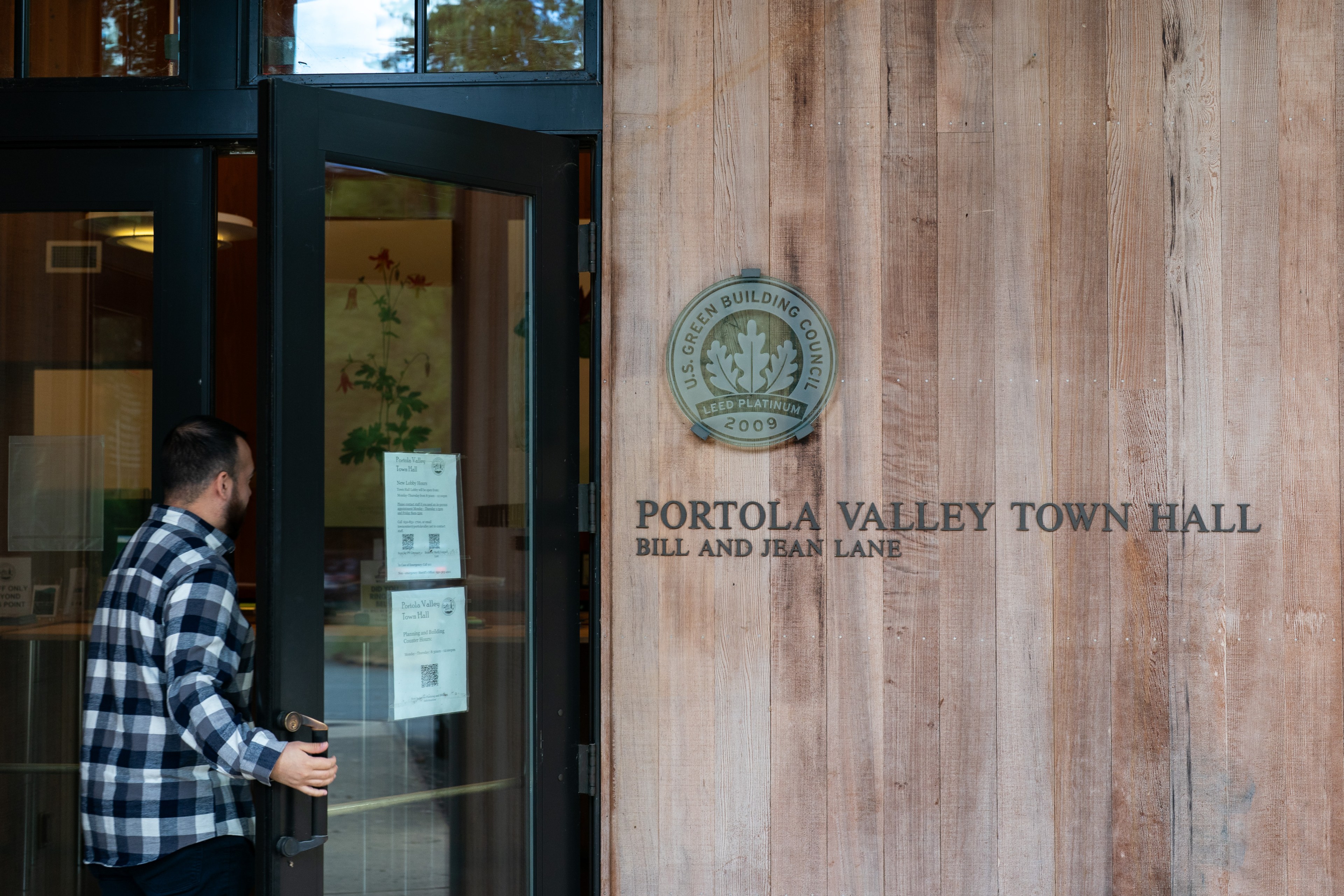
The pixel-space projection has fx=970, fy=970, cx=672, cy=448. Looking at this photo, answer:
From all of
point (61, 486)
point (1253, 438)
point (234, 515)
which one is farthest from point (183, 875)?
point (1253, 438)

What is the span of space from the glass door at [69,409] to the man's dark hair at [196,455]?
0.31m

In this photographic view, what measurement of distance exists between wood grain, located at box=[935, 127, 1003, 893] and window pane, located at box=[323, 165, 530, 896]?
0.97 m

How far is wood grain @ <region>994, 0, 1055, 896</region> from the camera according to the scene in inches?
88.4

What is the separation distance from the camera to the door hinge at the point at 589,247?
92.2 inches

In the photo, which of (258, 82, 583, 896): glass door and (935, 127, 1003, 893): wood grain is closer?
(258, 82, 583, 896): glass door

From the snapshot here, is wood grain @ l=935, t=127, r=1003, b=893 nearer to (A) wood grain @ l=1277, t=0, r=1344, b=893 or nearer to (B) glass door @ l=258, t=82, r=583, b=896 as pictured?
(A) wood grain @ l=1277, t=0, r=1344, b=893

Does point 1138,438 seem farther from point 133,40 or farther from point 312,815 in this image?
point 133,40

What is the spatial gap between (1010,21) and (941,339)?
2.53 ft

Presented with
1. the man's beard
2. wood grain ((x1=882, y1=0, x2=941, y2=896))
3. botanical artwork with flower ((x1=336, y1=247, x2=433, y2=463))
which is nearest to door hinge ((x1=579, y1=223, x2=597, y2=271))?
botanical artwork with flower ((x1=336, y1=247, x2=433, y2=463))

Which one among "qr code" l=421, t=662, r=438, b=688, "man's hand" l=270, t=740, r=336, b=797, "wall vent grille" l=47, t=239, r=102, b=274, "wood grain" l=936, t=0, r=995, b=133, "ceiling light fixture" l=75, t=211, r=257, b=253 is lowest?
"man's hand" l=270, t=740, r=336, b=797

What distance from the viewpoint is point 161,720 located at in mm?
1874

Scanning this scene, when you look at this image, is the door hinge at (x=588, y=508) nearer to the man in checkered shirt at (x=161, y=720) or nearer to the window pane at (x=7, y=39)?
the man in checkered shirt at (x=161, y=720)

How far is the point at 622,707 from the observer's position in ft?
7.55

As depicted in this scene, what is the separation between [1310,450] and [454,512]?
1.98 m
